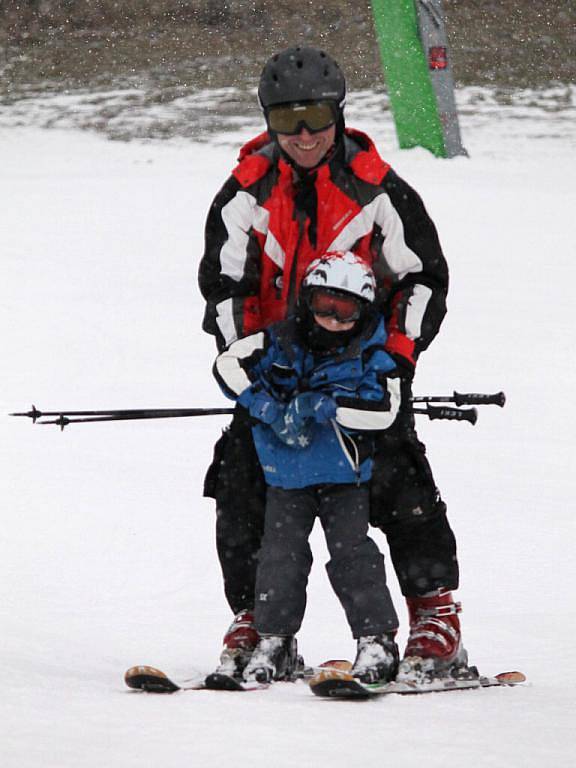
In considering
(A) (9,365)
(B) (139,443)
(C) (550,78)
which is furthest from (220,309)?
(C) (550,78)

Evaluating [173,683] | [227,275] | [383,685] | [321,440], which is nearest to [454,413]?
[321,440]

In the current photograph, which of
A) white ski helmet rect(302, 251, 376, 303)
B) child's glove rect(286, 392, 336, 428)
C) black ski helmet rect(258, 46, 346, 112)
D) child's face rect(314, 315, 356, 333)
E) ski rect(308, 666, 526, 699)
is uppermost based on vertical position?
black ski helmet rect(258, 46, 346, 112)

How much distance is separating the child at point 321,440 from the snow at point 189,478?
28 centimetres

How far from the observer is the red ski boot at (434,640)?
4.26m

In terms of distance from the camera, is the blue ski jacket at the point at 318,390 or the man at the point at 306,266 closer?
the blue ski jacket at the point at 318,390

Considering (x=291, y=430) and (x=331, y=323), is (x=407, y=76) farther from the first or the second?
(x=291, y=430)

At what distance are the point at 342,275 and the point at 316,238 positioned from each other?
0.24 metres

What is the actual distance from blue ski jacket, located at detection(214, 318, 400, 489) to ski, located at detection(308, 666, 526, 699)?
0.57 m

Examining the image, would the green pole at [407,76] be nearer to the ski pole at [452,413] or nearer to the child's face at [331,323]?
the ski pole at [452,413]

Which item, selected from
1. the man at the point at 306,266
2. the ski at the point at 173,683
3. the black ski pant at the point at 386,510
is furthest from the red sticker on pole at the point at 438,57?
the ski at the point at 173,683

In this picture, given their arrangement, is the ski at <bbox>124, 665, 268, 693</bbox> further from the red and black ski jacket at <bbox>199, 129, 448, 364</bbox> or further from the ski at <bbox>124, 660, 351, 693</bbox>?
the red and black ski jacket at <bbox>199, 129, 448, 364</bbox>

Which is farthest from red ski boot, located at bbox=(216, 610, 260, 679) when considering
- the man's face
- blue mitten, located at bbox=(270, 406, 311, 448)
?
the man's face

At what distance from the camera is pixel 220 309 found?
4.30 meters

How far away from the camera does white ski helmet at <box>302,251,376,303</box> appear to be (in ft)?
13.1
